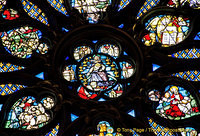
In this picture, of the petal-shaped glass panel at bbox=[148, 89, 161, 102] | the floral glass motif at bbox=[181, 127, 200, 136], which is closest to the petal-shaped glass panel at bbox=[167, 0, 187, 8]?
the petal-shaped glass panel at bbox=[148, 89, 161, 102]

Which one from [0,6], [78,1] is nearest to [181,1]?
[78,1]

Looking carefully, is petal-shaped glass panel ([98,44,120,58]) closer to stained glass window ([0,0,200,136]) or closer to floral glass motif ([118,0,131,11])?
stained glass window ([0,0,200,136])

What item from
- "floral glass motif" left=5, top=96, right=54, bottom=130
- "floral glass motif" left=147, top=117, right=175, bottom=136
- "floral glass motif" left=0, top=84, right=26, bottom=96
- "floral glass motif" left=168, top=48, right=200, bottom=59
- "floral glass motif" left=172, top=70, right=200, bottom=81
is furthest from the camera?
"floral glass motif" left=168, top=48, right=200, bottom=59

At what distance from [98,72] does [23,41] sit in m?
2.37

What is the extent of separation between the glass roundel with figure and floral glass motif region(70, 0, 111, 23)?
0.60m

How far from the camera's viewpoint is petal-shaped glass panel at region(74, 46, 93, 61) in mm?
16433

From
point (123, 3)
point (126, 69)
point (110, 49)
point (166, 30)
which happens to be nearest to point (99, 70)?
point (126, 69)

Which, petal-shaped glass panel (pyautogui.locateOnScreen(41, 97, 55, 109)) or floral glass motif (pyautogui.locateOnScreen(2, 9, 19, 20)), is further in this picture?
floral glass motif (pyautogui.locateOnScreen(2, 9, 19, 20))

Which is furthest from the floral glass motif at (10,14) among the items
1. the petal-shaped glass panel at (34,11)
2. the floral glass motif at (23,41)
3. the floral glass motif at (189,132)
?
the floral glass motif at (189,132)

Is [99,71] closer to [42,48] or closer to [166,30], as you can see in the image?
[42,48]

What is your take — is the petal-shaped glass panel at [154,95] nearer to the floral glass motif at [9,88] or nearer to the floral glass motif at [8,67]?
the floral glass motif at [9,88]

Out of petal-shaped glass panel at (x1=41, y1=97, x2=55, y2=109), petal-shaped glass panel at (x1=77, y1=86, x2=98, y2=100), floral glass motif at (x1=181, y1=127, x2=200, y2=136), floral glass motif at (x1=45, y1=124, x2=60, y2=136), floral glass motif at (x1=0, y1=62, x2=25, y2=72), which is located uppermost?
floral glass motif at (x1=0, y1=62, x2=25, y2=72)

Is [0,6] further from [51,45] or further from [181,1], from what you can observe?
[181,1]

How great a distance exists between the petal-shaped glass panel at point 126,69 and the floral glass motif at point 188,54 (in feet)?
3.78
